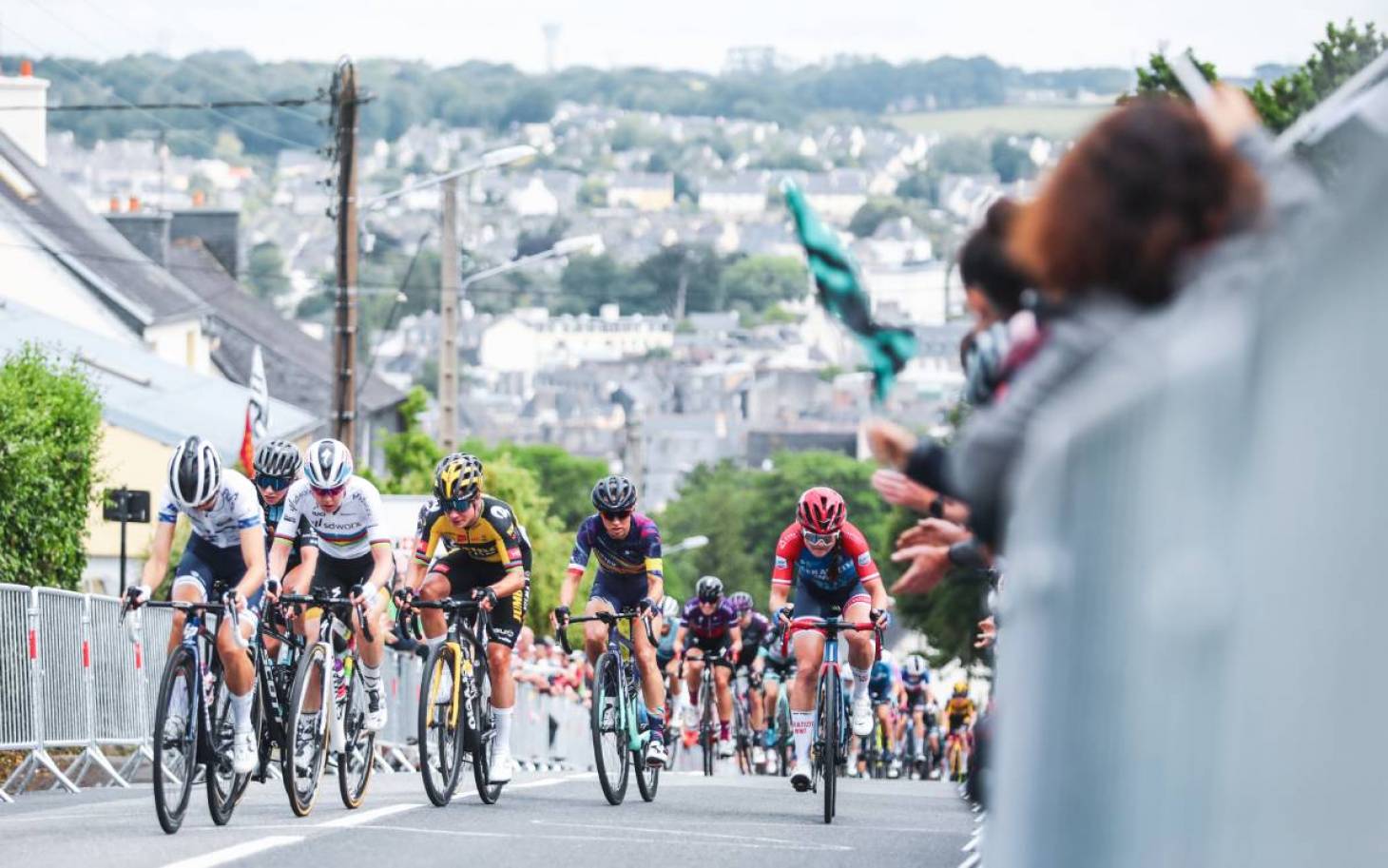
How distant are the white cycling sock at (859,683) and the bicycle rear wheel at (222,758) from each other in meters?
4.82

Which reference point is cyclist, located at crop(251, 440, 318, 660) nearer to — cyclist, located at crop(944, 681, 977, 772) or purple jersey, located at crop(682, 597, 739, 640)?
purple jersey, located at crop(682, 597, 739, 640)

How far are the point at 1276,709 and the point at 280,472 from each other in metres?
10.5

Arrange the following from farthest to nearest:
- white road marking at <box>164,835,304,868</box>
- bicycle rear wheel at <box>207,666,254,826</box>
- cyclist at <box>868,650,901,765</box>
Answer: cyclist at <box>868,650,901,765</box> → bicycle rear wheel at <box>207,666,254,826</box> → white road marking at <box>164,835,304,868</box>

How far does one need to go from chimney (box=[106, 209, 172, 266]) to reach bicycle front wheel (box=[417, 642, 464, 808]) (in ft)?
190

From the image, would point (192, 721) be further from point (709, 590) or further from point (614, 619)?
point (709, 590)

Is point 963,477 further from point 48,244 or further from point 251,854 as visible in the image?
point 48,244

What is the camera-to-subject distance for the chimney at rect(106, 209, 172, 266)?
71.2m

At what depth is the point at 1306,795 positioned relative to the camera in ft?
10.7

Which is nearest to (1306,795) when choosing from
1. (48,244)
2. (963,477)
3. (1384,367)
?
(1384,367)

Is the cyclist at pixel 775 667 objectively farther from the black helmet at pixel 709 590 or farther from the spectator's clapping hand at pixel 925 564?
the spectator's clapping hand at pixel 925 564

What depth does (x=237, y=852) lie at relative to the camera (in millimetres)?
10617

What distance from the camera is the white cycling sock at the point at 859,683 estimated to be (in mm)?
16078

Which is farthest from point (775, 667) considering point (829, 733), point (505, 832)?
point (505, 832)

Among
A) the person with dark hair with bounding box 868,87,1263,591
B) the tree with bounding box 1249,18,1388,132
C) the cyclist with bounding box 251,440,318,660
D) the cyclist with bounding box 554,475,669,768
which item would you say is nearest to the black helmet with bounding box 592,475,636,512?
the cyclist with bounding box 554,475,669,768
